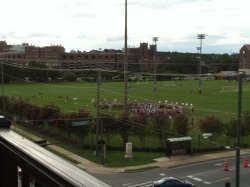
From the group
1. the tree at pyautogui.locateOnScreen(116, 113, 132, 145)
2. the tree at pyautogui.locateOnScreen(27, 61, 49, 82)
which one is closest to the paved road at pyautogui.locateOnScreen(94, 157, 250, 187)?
the tree at pyautogui.locateOnScreen(116, 113, 132, 145)

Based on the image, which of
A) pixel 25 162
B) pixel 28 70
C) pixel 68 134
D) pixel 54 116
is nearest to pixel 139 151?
pixel 68 134

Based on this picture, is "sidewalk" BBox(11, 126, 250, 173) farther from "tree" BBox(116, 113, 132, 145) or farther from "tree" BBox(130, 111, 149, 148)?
"tree" BBox(116, 113, 132, 145)

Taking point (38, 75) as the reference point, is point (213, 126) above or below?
below

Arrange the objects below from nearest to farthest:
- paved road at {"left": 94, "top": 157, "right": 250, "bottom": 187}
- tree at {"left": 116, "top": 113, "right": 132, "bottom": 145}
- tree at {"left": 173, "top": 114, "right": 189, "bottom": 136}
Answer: paved road at {"left": 94, "top": 157, "right": 250, "bottom": 187} < tree at {"left": 116, "top": 113, "right": 132, "bottom": 145} < tree at {"left": 173, "top": 114, "right": 189, "bottom": 136}

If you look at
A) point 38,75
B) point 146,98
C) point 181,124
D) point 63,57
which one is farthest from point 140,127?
point 63,57

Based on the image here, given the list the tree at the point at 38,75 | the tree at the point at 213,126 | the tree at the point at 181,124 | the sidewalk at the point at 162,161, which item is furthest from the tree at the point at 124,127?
the tree at the point at 38,75

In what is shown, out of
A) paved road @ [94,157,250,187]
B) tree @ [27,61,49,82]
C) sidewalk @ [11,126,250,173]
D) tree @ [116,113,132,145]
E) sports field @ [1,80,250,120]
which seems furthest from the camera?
tree @ [27,61,49,82]

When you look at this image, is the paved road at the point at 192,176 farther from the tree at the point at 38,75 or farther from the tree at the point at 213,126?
the tree at the point at 38,75

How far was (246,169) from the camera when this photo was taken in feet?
65.3

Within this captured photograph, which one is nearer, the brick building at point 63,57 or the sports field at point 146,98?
the sports field at point 146,98

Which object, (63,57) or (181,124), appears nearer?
(181,124)

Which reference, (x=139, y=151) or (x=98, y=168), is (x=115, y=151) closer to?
(x=139, y=151)

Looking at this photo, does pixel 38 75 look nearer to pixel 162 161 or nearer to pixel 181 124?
pixel 181 124

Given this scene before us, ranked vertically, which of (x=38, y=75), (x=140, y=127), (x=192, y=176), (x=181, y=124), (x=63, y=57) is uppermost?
(x=63, y=57)
